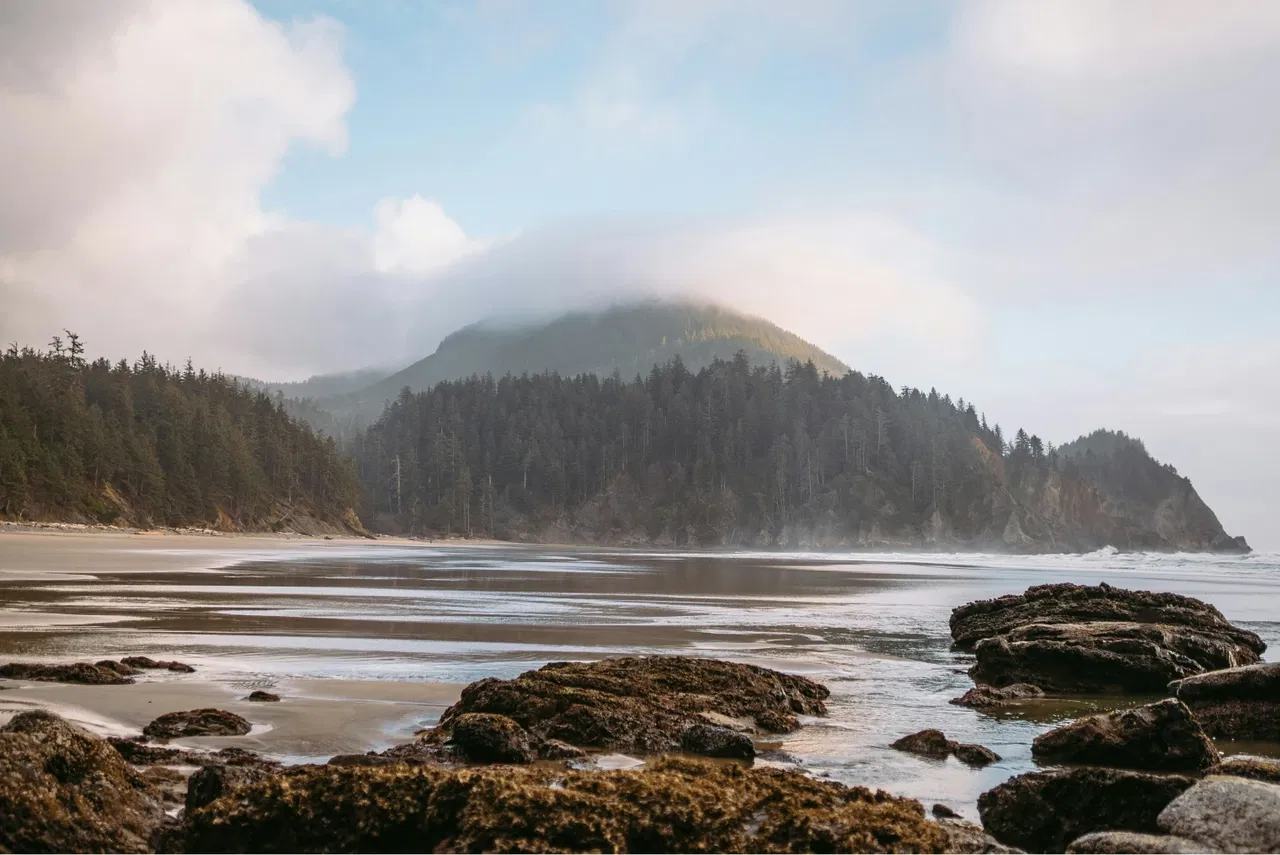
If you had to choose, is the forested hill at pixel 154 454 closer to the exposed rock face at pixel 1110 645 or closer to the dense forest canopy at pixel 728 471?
the dense forest canopy at pixel 728 471

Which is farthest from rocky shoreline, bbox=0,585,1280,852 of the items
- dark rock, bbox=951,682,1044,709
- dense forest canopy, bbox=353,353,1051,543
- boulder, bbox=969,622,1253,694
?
dense forest canopy, bbox=353,353,1051,543

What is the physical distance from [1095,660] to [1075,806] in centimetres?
1051

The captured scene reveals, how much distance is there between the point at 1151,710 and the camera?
10.9 m

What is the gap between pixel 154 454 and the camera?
107m

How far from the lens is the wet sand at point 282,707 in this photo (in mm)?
10438

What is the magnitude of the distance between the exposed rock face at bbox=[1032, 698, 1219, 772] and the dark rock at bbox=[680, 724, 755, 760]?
135 inches

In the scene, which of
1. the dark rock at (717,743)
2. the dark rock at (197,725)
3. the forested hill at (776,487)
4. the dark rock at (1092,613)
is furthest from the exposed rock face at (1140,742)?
the forested hill at (776,487)

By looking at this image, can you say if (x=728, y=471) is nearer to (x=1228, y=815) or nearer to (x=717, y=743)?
(x=717, y=743)

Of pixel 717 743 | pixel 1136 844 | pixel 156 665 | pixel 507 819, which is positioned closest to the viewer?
pixel 507 819

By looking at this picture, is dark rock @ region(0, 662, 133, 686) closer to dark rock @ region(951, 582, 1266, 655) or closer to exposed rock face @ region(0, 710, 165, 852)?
exposed rock face @ region(0, 710, 165, 852)

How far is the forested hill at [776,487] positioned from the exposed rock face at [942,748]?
153m

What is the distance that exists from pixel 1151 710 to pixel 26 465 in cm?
9673

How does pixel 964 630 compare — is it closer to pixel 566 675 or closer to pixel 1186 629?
pixel 1186 629

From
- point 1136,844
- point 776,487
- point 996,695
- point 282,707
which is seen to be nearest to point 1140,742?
point 1136,844
